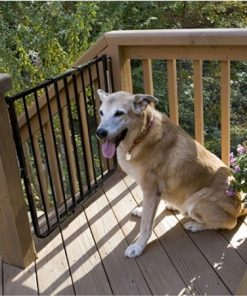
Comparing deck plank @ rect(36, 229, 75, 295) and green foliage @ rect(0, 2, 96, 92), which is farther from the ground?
green foliage @ rect(0, 2, 96, 92)

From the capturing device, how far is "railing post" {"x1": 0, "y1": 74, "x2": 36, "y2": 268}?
211 cm

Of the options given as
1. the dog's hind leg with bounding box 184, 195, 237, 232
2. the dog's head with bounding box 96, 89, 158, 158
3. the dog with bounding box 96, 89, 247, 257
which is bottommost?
the dog's hind leg with bounding box 184, 195, 237, 232

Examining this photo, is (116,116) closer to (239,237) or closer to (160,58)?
(160,58)

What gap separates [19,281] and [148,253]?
79cm

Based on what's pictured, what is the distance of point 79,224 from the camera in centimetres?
284

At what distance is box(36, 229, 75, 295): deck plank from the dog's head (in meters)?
0.72

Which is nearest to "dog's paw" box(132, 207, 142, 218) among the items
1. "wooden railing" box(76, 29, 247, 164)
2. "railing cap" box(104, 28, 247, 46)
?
"wooden railing" box(76, 29, 247, 164)

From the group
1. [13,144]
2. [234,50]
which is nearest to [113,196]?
[13,144]

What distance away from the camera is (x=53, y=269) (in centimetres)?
243

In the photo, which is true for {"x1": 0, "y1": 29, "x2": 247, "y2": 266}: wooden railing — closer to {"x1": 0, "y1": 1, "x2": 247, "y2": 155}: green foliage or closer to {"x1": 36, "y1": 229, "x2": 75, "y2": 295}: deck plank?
{"x1": 36, "y1": 229, "x2": 75, "y2": 295}: deck plank

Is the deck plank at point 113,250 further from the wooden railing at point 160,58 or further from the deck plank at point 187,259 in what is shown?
the wooden railing at point 160,58

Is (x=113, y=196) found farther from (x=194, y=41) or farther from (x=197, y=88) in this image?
(x=194, y=41)

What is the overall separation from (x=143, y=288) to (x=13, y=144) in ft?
3.52

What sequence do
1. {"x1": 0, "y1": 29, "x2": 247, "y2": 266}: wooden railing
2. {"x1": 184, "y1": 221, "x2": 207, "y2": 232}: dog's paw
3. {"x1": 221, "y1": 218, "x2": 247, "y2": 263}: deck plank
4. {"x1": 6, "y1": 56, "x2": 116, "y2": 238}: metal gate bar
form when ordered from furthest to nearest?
{"x1": 184, "y1": 221, "x2": 207, "y2": 232}: dog's paw < {"x1": 6, "y1": 56, "x2": 116, "y2": 238}: metal gate bar < {"x1": 221, "y1": 218, "x2": 247, "y2": 263}: deck plank < {"x1": 0, "y1": 29, "x2": 247, "y2": 266}: wooden railing
